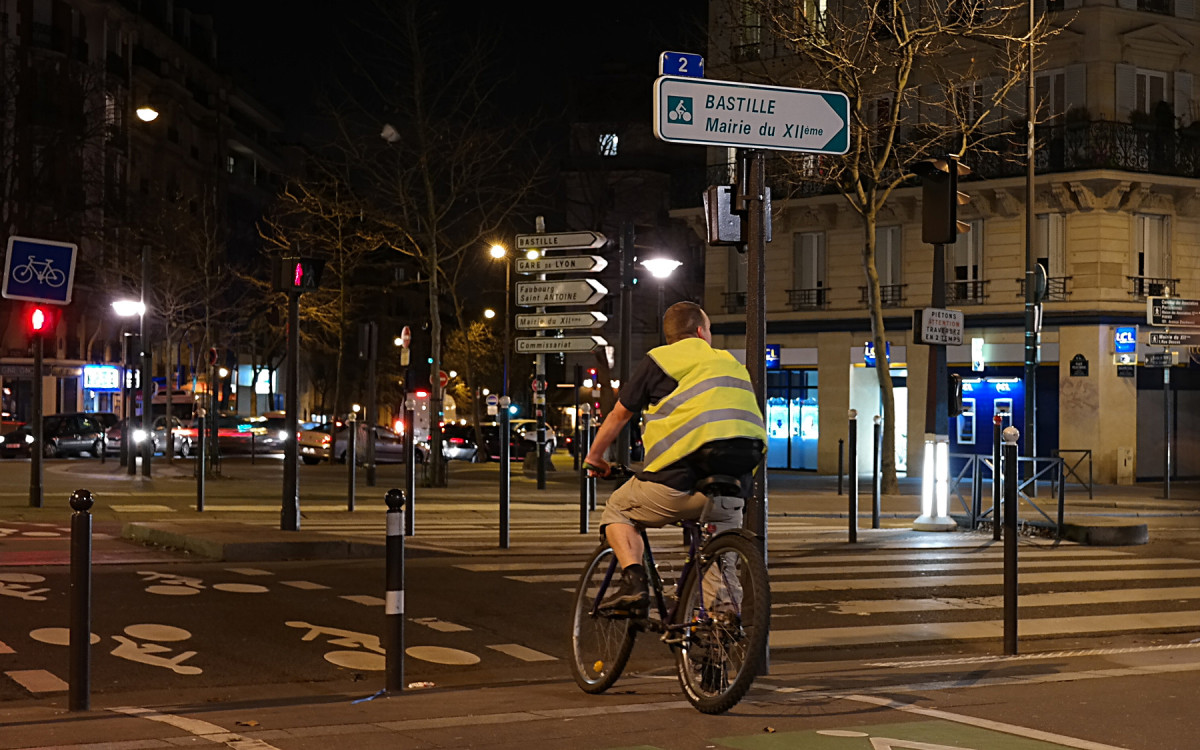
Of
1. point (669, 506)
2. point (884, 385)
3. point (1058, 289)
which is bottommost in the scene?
point (669, 506)

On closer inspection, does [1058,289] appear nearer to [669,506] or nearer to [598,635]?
[598,635]

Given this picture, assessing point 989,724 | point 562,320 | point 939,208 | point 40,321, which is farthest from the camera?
point 562,320

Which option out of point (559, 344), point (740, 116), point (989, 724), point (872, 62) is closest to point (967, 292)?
point (872, 62)

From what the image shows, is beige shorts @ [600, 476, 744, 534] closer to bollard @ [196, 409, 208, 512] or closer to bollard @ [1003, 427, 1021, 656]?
bollard @ [1003, 427, 1021, 656]

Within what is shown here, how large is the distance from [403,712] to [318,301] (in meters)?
49.4

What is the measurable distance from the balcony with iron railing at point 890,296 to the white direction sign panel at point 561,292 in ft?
73.3

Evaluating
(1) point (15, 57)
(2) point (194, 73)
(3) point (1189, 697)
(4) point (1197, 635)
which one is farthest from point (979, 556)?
(2) point (194, 73)

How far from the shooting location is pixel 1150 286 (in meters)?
39.4

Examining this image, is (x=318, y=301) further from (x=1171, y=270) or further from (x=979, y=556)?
(x=979, y=556)

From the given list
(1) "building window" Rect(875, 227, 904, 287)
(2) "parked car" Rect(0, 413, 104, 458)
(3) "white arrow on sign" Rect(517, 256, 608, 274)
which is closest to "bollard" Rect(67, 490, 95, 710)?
(3) "white arrow on sign" Rect(517, 256, 608, 274)

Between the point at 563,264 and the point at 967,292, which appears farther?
the point at 967,292

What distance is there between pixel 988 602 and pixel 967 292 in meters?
29.7

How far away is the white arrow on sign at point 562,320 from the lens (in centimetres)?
2072

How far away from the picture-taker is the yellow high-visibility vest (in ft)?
23.4
